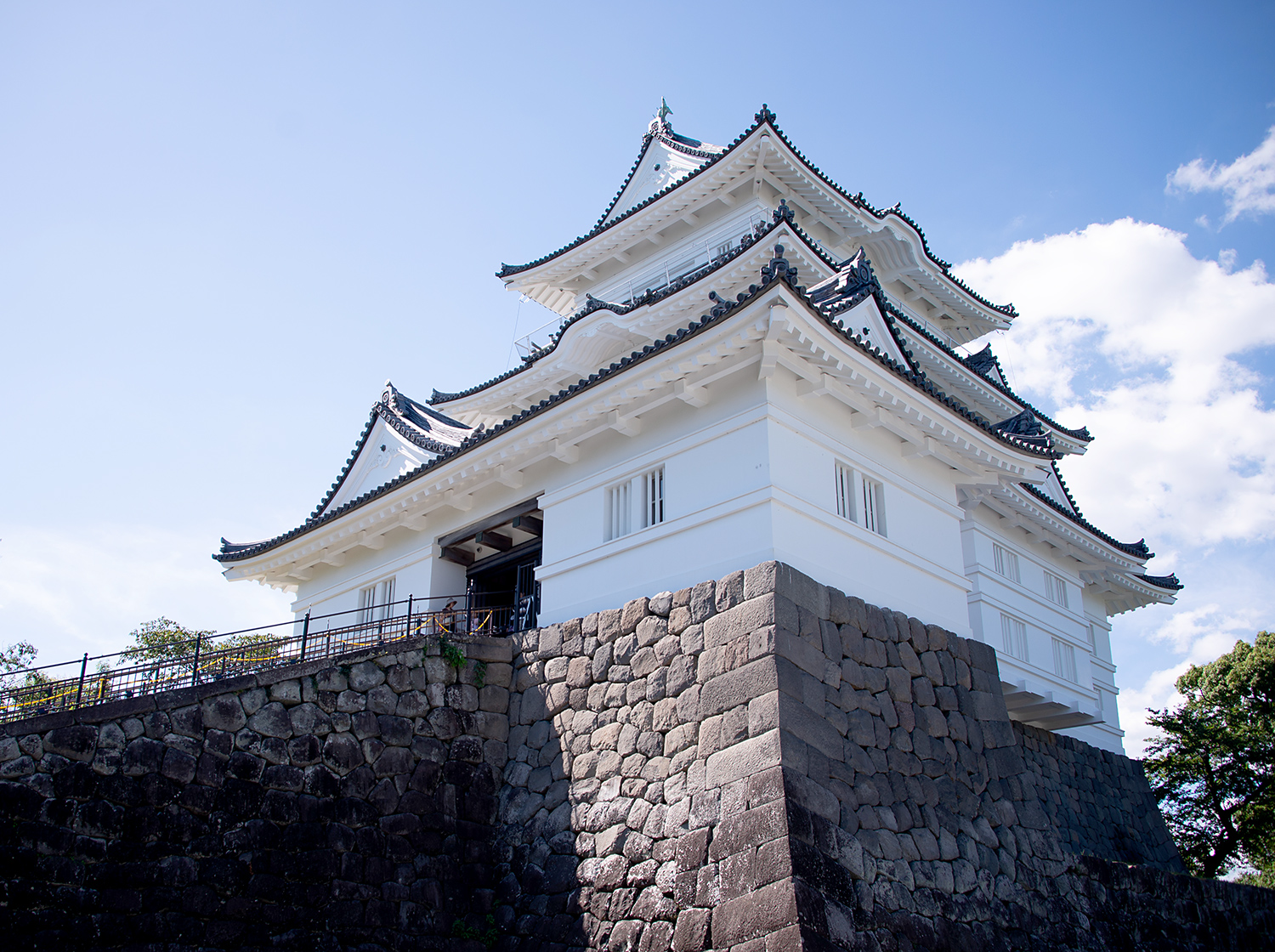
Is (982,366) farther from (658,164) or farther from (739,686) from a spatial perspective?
(739,686)

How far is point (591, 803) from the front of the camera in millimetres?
9383

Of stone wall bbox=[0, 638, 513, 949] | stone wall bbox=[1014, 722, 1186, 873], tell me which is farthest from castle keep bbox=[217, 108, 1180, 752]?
stone wall bbox=[0, 638, 513, 949]

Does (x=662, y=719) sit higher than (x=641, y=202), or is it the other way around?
(x=641, y=202)

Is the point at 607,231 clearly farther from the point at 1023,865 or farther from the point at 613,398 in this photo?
the point at 1023,865

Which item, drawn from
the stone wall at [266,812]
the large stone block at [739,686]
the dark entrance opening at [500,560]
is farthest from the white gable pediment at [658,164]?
the large stone block at [739,686]

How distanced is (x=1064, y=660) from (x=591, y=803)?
8443mm

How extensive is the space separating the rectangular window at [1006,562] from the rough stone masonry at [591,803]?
296 cm

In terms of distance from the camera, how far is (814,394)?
10.3 meters

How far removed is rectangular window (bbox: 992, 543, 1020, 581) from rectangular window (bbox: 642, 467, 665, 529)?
5.58 meters

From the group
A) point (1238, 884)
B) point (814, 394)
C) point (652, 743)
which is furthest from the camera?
point (1238, 884)

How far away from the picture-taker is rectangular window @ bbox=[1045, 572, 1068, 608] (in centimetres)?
1500

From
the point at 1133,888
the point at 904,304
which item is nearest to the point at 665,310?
the point at 904,304

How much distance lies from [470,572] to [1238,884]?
11086mm

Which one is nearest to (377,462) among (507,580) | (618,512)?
(507,580)
